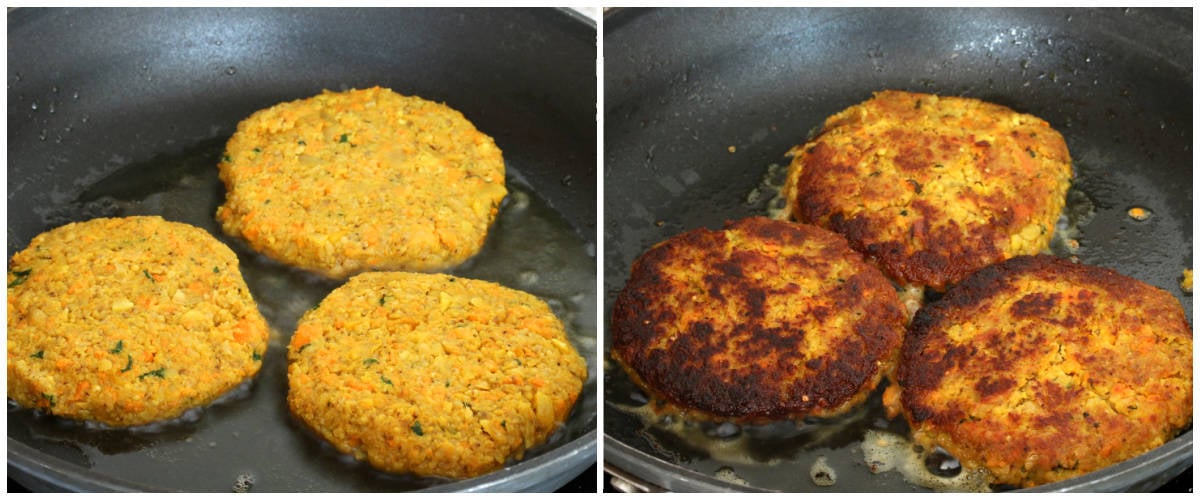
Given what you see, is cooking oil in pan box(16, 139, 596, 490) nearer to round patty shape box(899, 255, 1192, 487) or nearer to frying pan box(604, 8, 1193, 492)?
frying pan box(604, 8, 1193, 492)

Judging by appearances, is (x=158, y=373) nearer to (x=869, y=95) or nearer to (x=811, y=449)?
(x=811, y=449)

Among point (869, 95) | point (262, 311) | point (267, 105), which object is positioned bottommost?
point (262, 311)

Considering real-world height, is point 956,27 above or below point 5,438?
above

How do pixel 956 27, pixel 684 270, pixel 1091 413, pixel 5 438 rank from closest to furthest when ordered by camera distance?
pixel 5 438 → pixel 1091 413 → pixel 684 270 → pixel 956 27

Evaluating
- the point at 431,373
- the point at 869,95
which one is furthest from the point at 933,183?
the point at 431,373

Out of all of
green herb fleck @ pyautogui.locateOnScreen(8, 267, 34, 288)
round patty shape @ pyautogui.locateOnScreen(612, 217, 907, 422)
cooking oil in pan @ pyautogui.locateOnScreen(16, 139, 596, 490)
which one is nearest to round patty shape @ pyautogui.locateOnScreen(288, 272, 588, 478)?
cooking oil in pan @ pyautogui.locateOnScreen(16, 139, 596, 490)

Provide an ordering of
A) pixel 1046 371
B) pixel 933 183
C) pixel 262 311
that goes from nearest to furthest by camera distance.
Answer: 1. pixel 1046 371
2. pixel 262 311
3. pixel 933 183

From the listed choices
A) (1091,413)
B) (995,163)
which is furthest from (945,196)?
(1091,413)

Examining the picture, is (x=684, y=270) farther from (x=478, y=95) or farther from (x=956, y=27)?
(x=956, y=27)
